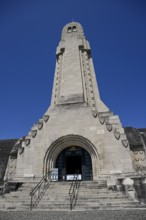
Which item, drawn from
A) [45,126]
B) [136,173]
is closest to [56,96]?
[45,126]

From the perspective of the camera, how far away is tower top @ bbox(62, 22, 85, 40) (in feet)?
73.9

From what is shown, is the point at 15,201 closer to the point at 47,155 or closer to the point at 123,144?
the point at 47,155

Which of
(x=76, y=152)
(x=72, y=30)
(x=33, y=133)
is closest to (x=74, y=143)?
(x=76, y=152)

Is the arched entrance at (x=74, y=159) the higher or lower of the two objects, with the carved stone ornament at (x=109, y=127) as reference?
lower

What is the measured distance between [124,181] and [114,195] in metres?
1.27

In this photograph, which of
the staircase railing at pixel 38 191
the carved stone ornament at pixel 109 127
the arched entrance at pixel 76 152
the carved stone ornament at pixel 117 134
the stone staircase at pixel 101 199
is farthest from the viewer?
the carved stone ornament at pixel 109 127

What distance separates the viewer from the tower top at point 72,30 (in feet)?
73.9

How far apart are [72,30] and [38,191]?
19.8 metres

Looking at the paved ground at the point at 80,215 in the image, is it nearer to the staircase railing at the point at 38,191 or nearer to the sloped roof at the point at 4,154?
the staircase railing at the point at 38,191

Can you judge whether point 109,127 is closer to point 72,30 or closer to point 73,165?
point 73,165

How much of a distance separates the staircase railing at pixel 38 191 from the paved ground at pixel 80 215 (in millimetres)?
1242

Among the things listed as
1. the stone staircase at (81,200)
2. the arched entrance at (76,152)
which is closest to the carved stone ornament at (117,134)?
the arched entrance at (76,152)

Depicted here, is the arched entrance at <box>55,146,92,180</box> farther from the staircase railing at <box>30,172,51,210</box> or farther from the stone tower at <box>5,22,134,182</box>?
the staircase railing at <box>30,172,51,210</box>

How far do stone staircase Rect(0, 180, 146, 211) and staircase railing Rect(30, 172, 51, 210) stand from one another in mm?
239
